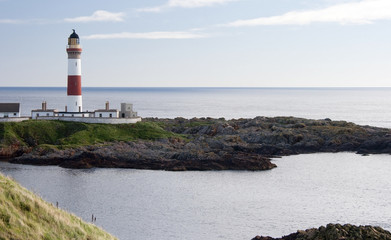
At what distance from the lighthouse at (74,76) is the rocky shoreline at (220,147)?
43.6ft

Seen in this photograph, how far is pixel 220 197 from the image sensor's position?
181 ft

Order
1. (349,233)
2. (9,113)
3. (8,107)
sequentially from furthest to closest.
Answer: (8,107)
(9,113)
(349,233)

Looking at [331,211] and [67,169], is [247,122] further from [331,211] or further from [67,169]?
[331,211]

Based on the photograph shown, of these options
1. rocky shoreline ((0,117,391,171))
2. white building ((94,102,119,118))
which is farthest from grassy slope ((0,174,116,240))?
white building ((94,102,119,118))

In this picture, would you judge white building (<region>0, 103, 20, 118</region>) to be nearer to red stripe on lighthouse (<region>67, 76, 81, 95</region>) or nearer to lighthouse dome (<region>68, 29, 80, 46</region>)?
red stripe on lighthouse (<region>67, 76, 81, 95</region>)

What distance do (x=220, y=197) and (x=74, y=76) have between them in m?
42.8

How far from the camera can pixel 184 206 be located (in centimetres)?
5116

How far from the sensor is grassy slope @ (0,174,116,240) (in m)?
19.0

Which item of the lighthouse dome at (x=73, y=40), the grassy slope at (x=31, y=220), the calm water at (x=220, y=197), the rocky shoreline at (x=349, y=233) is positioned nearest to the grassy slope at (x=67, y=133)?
the calm water at (x=220, y=197)

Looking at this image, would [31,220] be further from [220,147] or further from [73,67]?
[73,67]

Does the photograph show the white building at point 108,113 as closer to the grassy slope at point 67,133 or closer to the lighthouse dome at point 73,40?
the grassy slope at point 67,133

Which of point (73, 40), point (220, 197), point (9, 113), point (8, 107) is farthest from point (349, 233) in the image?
point (73, 40)

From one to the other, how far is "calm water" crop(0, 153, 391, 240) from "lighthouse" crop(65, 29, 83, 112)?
21.4 m

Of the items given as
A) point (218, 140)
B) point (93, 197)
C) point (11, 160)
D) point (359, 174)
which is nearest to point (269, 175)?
point (359, 174)
